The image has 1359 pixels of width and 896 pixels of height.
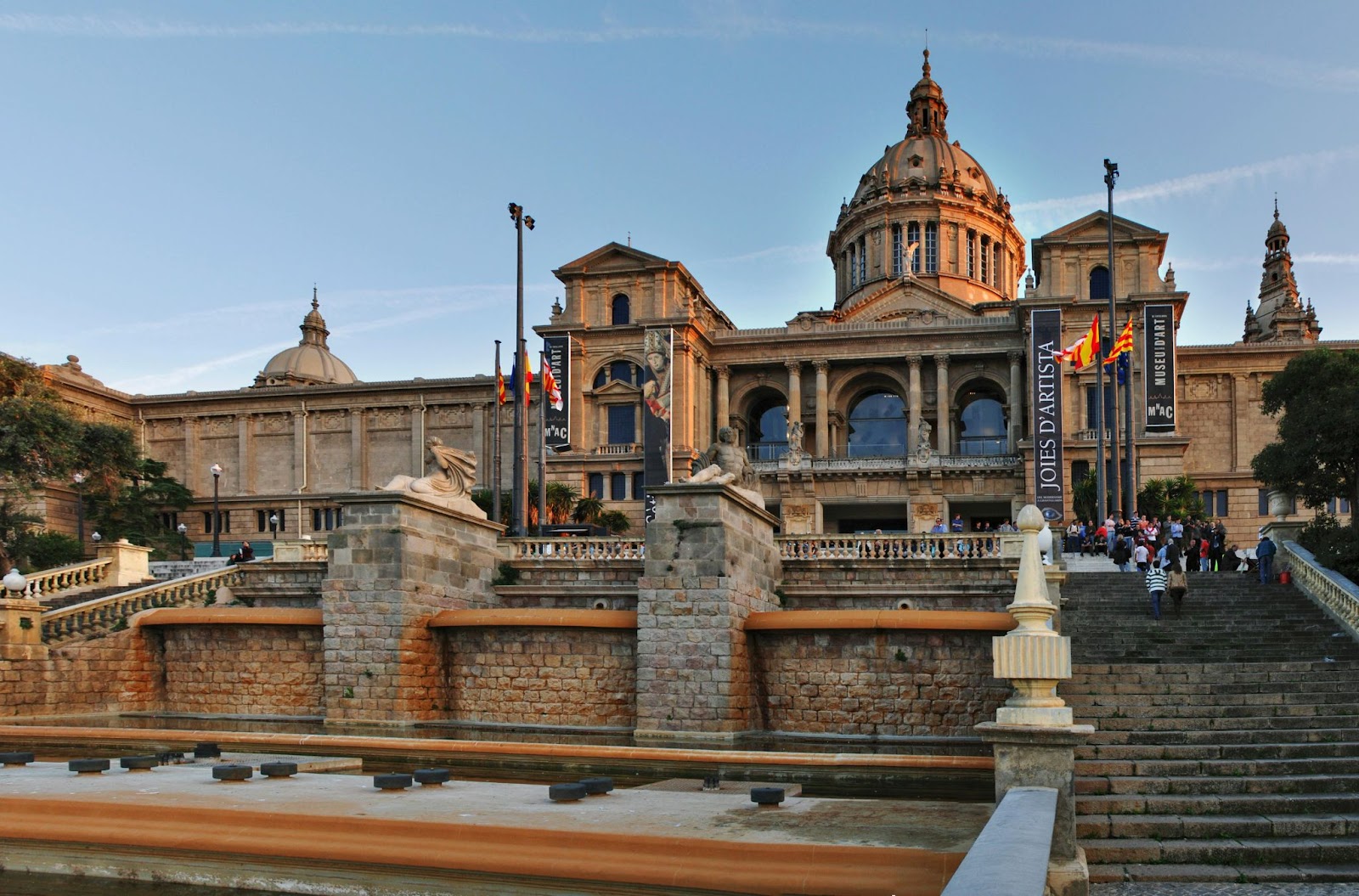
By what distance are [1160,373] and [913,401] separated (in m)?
12.2

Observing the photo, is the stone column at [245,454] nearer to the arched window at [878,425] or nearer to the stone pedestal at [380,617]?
the arched window at [878,425]

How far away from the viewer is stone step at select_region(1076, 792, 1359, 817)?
10930 millimetres

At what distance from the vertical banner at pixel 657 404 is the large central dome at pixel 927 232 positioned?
963 inches

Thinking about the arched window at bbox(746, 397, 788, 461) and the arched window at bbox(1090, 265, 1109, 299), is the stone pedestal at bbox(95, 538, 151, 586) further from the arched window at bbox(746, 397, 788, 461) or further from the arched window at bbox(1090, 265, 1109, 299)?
the arched window at bbox(1090, 265, 1109, 299)

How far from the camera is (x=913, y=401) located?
61.7 meters

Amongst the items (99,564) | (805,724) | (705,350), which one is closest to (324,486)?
(705,350)

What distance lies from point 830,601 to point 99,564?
1814 cm

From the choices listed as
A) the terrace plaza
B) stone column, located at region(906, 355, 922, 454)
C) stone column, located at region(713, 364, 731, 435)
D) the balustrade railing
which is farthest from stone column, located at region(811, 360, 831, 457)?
the balustrade railing

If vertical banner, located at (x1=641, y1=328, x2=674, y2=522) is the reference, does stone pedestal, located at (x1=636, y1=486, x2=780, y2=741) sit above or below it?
below

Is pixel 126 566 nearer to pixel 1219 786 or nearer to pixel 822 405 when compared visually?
pixel 1219 786

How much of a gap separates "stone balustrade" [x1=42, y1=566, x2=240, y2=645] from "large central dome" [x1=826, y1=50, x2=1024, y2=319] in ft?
178

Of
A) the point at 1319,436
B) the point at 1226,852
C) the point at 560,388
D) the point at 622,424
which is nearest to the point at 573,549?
the point at 1226,852

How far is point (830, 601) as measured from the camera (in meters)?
24.4

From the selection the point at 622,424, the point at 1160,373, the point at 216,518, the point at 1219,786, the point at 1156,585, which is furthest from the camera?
the point at 622,424
